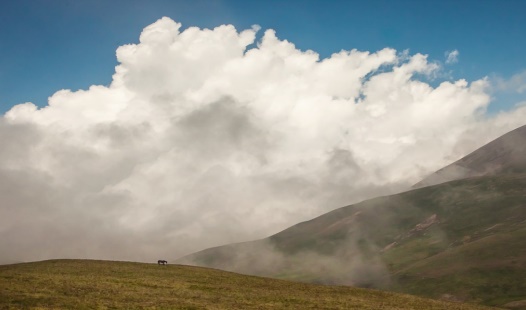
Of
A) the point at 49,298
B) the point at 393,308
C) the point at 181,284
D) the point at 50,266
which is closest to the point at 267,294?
the point at 181,284

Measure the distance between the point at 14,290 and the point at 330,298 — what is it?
49.1 metres

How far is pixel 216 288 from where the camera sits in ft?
253

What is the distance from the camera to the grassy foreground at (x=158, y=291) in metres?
55.0

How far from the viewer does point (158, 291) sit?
67.8 meters

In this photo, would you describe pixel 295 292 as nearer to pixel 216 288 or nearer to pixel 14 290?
pixel 216 288

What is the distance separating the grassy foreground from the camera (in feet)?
180

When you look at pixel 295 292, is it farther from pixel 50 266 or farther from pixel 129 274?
pixel 50 266

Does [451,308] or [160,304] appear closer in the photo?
[160,304]

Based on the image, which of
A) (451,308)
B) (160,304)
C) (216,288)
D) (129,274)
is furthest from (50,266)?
(451,308)

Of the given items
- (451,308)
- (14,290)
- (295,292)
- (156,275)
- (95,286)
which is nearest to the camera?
(14,290)

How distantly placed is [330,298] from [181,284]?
2693cm

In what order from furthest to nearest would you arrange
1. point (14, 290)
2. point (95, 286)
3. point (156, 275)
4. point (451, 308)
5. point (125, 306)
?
point (156, 275)
point (451, 308)
point (95, 286)
point (14, 290)
point (125, 306)

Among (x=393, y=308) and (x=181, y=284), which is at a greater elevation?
(x=181, y=284)

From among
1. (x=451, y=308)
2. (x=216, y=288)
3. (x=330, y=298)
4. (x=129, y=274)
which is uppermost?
(x=129, y=274)
